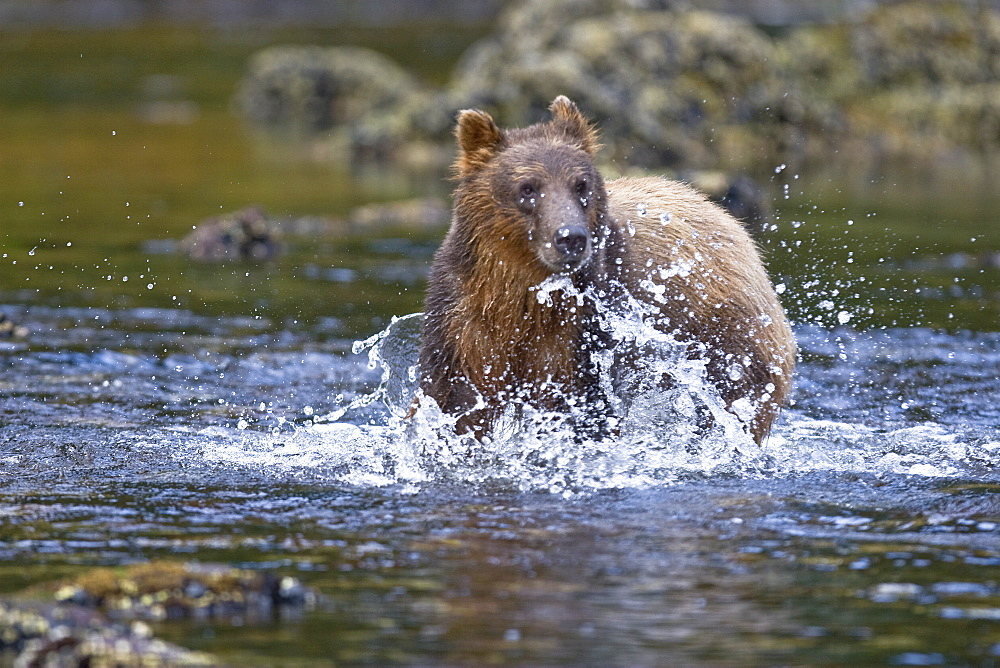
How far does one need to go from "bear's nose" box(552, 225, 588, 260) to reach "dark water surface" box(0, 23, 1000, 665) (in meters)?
1.15

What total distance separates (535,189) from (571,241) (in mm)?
496

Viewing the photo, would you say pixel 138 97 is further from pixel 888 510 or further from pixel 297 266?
pixel 888 510

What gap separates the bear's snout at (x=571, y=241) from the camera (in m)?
7.45

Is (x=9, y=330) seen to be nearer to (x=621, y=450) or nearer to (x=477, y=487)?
(x=477, y=487)

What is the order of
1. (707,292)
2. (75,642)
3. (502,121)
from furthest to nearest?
(502,121)
(707,292)
(75,642)

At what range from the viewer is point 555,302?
8.06 m

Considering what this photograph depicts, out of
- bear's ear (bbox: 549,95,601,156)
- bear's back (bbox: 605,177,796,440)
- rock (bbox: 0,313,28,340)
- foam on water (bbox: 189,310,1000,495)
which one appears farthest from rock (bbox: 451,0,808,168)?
foam on water (bbox: 189,310,1000,495)

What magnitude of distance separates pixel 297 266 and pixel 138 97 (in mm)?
24115

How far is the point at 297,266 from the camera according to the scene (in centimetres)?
1548

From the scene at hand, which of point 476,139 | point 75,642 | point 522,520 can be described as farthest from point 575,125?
point 75,642

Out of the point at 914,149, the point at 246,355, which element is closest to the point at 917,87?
the point at 914,149

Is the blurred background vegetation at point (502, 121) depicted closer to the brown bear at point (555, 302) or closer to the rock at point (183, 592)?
the brown bear at point (555, 302)

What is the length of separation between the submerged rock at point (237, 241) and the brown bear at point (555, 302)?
7843mm

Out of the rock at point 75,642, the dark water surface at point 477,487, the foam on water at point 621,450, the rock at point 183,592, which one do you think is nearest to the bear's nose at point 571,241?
the foam on water at point 621,450
